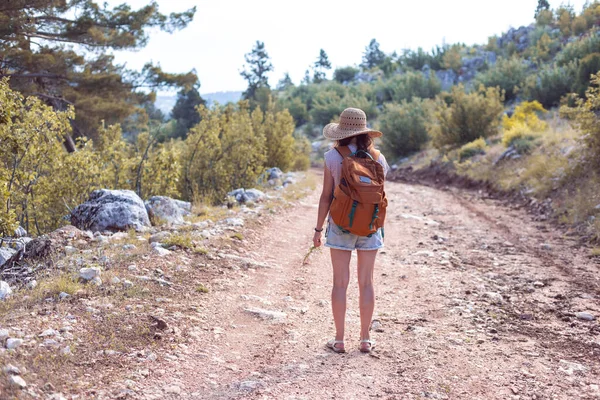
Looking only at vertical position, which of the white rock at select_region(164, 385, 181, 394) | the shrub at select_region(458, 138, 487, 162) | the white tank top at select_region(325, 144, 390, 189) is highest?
the white tank top at select_region(325, 144, 390, 189)

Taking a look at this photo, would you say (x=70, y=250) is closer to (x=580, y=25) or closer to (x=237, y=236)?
(x=237, y=236)

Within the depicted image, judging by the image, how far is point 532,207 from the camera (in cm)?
1234

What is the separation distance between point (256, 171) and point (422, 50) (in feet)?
173

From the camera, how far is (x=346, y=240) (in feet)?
13.5

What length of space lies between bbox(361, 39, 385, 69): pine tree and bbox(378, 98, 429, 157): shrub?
6437 centimetres

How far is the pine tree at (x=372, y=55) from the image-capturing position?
3688 inches

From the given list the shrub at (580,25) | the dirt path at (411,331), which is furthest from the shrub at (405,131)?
the dirt path at (411,331)

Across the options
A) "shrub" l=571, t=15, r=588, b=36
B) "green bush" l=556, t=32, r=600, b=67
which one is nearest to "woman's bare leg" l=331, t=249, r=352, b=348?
"green bush" l=556, t=32, r=600, b=67

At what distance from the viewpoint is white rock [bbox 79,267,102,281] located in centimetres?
519

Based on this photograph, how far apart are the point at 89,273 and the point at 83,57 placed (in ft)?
39.0

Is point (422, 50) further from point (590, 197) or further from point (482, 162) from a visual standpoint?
point (590, 197)

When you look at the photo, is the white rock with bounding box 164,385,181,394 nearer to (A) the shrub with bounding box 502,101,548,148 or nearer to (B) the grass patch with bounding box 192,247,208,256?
(B) the grass patch with bounding box 192,247,208,256

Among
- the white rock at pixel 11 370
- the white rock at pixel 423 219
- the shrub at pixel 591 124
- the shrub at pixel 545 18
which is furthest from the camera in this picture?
the shrub at pixel 545 18

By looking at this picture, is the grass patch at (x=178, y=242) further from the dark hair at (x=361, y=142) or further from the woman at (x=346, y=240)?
the dark hair at (x=361, y=142)
